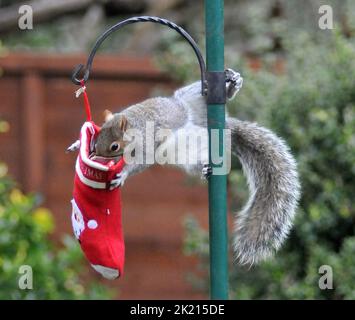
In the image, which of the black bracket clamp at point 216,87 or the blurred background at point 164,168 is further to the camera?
the blurred background at point 164,168

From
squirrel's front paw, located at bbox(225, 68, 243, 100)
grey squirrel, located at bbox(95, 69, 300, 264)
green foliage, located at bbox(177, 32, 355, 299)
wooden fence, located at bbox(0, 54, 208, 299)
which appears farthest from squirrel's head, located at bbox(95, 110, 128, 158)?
wooden fence, located at bbox(0, 54, 208, 299)

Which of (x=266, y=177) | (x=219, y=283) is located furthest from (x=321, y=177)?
(x=219, y=283)

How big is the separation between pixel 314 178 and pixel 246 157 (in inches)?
37.5

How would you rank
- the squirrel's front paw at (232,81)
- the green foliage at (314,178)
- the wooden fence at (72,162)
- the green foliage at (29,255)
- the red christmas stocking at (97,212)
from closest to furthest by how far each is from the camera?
the red christmas stocking at (97,212) < the squirrel's front paw at (232,81) < the green foliage at (29,255) < the green foliage at (314,178) < the wooden fence at (72,162)

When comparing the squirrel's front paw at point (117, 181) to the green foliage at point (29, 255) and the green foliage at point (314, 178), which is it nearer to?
the green foliage at point (29, 255)

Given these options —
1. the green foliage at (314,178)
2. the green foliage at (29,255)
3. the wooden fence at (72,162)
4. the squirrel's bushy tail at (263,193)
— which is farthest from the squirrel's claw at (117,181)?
the wooden fence at (72,162)

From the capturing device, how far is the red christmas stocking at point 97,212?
1.65m

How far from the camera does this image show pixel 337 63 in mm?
2973

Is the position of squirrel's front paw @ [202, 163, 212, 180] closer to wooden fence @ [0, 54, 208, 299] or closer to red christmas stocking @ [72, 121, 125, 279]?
red christmas stocking @ [72, 121, 125, 279]

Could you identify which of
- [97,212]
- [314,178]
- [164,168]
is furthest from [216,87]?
[164,168]

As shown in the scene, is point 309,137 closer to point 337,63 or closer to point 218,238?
point 337,63

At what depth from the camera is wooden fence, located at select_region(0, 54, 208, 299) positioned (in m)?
3.83

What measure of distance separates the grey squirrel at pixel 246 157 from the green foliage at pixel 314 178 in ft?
2.81
